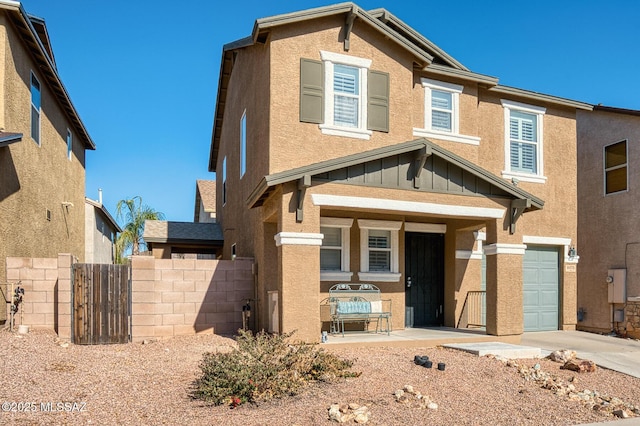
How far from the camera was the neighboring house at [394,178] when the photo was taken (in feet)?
35.1

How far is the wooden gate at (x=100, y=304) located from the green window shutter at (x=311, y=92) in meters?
5.29

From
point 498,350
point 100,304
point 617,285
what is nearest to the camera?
point 498,350

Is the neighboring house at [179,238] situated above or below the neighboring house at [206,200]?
below

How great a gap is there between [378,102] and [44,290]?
8492 millimetres

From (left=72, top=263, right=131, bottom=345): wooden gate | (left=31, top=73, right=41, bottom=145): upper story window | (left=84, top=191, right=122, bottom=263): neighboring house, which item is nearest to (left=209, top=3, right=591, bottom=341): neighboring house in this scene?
(left=72, top=263, right=131, bottom=345): wooden gate

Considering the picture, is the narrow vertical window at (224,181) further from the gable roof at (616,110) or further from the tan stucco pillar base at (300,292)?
the gable roof at (616,110)

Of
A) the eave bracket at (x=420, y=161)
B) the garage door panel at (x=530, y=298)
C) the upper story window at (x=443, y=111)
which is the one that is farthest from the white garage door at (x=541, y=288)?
the eave bracket at (x=420, y=161)

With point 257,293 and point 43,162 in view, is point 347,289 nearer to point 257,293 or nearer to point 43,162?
point 257,293

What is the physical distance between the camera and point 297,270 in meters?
10.1

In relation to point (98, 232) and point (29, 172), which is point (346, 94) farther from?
point (98, 232)

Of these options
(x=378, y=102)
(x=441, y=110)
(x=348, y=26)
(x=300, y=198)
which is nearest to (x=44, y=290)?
(x=300, y=198)

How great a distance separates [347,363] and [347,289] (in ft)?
14.4

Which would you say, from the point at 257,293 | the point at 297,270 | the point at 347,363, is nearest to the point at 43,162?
the point at 257,293

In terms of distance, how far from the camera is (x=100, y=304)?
10969 mm
